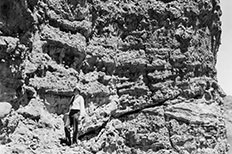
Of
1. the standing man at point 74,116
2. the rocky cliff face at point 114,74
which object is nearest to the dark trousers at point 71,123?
the standing man at point 74,116

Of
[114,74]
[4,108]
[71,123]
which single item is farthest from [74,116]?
[114,74]

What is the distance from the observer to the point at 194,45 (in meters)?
10.0

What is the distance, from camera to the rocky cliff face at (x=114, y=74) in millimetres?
6582

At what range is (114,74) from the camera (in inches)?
348

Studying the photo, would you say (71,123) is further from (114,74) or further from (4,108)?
(114,74)

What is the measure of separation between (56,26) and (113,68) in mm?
1805

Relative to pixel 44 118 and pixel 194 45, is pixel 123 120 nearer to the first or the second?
pixel 44 118

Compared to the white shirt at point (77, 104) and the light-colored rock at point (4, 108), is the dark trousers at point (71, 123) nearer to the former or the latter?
the white shirt at point (77, 104)

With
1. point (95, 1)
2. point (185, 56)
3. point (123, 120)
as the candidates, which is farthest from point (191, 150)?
point (95, 1)

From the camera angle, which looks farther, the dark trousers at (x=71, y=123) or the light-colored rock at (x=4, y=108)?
the dark trousers at (x=71, y=123)

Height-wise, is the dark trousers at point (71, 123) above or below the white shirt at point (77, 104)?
below

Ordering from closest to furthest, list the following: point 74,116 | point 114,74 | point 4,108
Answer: point 4,108 → point 74,116 → point 114,74

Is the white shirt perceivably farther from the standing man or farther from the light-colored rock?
the light-colored rock

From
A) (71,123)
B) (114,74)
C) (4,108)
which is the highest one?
(114,74)
